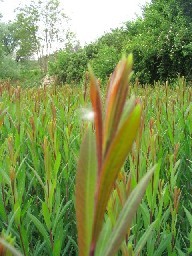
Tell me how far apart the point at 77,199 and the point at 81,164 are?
0.02 metres

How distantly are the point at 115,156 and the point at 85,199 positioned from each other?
0.12 feet

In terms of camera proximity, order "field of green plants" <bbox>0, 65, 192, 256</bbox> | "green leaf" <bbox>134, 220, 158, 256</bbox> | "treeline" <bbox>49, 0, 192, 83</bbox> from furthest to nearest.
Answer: "treeline" <bbox>49, 0, 192, 83</bbox> → "field of green plants" <bbox>0, 65, 192, 256</bbox> → "green leaf" <bbox>134, 220, 158, 256</bbox>

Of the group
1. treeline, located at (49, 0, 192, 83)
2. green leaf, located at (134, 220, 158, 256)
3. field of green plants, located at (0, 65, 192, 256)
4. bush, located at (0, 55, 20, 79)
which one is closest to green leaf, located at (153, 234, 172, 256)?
field of green plants, located at (0, 65, 192, 256)

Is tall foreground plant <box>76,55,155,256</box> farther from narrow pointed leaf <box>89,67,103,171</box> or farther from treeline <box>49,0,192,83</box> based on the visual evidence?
treeline <box>49,0,192,83</box>

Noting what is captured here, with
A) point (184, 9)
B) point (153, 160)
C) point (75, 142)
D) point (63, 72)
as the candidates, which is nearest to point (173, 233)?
point (153, 160)

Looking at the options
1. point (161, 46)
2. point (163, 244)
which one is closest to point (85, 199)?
point (163, 244)

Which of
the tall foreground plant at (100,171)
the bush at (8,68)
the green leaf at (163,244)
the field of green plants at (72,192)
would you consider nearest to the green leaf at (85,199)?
the tall foreground plant at (100,171)

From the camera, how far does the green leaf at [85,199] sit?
29cm

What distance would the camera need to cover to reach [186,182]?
5.05 ft

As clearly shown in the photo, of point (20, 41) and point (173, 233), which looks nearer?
point (173, 233)

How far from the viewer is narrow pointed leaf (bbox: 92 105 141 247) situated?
280 mm

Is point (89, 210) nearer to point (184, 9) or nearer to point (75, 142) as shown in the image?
point (75, 142)

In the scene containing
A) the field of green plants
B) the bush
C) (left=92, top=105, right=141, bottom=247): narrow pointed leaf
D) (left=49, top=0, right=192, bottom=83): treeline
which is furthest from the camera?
the bush

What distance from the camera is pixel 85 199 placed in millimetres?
296
